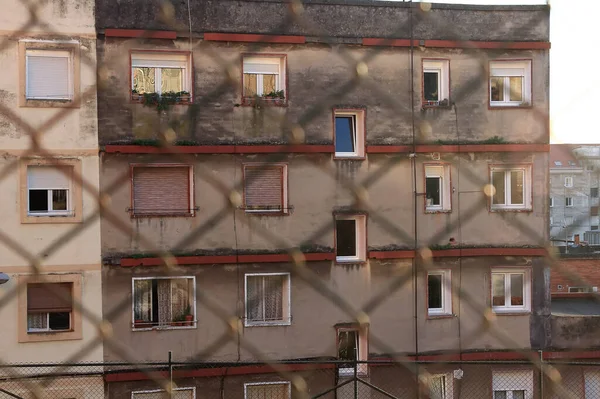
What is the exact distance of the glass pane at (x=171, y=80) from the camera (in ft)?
16.5

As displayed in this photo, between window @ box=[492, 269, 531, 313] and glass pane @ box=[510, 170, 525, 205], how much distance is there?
63 cm

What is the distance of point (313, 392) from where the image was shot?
5.16 m

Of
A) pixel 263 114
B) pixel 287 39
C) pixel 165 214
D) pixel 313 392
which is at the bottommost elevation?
pixel 313 392

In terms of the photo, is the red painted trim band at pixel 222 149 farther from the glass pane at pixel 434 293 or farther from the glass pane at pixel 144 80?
the glass pane at pixel 434 293

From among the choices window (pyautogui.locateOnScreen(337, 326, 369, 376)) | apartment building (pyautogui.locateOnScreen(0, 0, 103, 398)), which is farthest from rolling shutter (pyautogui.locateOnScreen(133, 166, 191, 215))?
window (pyautogui.locateOnScreen(337, 326, 369, 376))

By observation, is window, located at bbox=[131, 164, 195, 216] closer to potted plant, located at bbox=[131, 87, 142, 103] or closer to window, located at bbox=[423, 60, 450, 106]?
potted plant, located at bbox=[131, 87, 142, 103]

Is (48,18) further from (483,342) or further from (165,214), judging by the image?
(483,342)

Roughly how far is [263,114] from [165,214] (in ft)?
3.85

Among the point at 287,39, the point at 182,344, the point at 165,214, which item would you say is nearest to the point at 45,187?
the point at 165,214

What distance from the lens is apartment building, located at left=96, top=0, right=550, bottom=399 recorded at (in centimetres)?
496

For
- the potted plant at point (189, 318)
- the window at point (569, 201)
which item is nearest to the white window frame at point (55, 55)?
the potted plant at point (189, 318)

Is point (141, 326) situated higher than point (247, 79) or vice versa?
point (247, 79)

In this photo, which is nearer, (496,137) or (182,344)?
(182,344)

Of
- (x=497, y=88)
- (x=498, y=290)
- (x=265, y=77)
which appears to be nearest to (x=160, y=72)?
(x=265, y=77)
